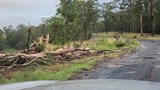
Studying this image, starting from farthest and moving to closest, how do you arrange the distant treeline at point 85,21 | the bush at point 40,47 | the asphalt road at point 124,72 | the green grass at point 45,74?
the distant treeline at point 85,21, the bush at point 40,47, the green grass at point 45,74, the asphalt road at point 124,72

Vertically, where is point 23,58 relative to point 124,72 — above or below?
above

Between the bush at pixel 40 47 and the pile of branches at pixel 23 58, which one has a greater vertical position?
the bush at pixel 40 47

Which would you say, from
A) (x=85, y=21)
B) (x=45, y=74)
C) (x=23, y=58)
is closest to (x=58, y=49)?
(x=23, y=58)

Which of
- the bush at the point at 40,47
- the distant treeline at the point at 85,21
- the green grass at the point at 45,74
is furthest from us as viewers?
the distant treeline at the point at 85,21

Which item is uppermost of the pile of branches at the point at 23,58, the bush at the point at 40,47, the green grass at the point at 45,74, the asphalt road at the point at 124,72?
the bush at the point at 40,47

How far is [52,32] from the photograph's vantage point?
1324 inches

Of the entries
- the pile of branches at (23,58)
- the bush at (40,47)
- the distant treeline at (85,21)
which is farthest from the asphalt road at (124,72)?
the distant treeline at (85,21)

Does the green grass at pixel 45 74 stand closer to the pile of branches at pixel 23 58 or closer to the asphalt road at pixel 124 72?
the asphalt road at pixel 124 72

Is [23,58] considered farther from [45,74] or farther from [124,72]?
[124,72]

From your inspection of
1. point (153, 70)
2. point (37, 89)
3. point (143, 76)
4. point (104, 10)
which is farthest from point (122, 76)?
point (104, 10)

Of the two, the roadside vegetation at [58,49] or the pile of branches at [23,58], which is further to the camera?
the pile of branches at [23,58]

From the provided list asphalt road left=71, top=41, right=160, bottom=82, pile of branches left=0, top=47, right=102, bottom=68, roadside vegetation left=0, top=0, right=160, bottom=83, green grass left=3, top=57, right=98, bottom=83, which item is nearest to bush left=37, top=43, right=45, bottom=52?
roadside vegetation left=0, top=0, right=160, bottom=83

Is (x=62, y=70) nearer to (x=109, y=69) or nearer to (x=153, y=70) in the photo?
(x=109, y=69)

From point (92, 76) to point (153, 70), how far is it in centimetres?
266
